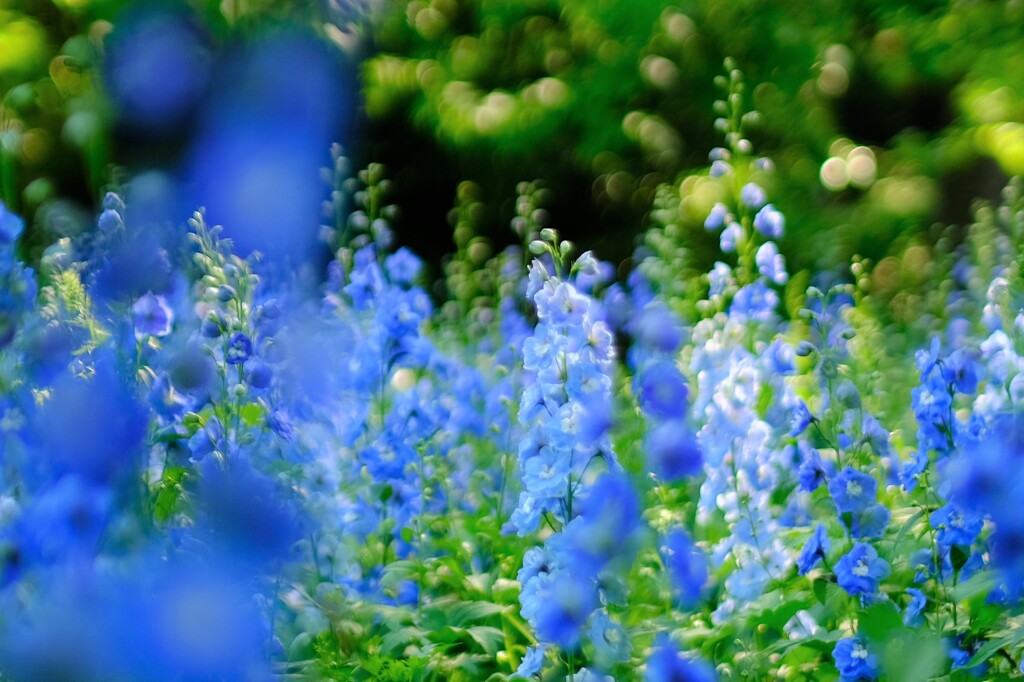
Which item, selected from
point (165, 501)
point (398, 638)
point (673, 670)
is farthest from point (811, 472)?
point (165, 501)

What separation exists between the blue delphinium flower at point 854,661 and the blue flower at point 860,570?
9 centimetres

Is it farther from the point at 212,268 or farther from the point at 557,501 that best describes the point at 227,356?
the point at 557,501

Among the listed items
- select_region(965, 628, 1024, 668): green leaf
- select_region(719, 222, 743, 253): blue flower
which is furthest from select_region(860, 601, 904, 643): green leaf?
select_region(719, 222, 743, 253): blue flower

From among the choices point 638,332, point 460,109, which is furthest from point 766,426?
point 460,109

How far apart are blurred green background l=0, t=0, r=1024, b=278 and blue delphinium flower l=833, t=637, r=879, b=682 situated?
5.07 m

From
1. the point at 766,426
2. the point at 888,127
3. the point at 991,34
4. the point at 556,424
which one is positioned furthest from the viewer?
the point at 888,127

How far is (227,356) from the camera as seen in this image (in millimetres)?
1708

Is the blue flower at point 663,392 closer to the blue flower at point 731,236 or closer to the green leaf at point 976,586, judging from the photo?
the blue flower at point 731,236

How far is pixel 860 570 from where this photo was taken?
1.68m

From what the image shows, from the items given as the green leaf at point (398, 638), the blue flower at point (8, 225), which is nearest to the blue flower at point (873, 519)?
the green leaf at point (398, 638)

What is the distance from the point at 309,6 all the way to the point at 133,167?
0.43 ft

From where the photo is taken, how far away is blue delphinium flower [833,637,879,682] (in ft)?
5.48

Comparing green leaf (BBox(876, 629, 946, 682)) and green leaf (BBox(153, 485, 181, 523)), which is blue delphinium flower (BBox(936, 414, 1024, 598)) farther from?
green leaf (BBox(153, 485, 181, 523))

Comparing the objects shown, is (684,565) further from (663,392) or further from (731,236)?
(731,236)
